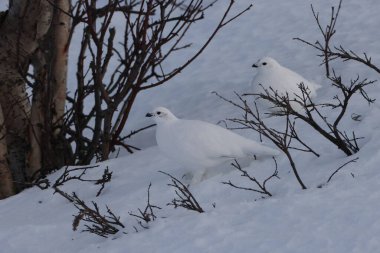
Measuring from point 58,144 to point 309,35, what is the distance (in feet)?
9.82

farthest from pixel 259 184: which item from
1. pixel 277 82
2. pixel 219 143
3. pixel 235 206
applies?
pixel 277 82

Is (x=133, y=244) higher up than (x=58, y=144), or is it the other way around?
(x=58, y=144)

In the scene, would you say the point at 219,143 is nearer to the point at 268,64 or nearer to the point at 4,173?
the point at 268,64

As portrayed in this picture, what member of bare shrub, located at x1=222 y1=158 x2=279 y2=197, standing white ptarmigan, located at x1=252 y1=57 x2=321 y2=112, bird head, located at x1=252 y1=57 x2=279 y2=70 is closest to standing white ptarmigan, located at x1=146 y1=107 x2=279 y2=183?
bare shrub, located at x1=222 y1=158 x2=279 y2=197

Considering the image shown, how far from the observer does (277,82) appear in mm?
4809

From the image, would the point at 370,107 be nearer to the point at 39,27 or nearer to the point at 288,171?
the point at 288,171

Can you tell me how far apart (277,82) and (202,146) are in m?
1.31

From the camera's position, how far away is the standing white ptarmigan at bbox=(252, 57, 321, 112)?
4770mm

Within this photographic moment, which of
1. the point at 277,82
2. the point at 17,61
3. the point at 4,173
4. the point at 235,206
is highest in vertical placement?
the point at 17,61

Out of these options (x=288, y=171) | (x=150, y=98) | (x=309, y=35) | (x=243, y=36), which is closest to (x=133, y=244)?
(x=288, y=171)

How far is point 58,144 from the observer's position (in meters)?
5.13

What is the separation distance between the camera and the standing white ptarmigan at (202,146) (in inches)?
145

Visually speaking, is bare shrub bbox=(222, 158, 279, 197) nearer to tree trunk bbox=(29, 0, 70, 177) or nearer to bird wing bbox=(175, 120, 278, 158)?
bird wing bbox=(175, 120, 278, 158)

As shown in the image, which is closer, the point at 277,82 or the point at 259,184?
the point at 259,184
